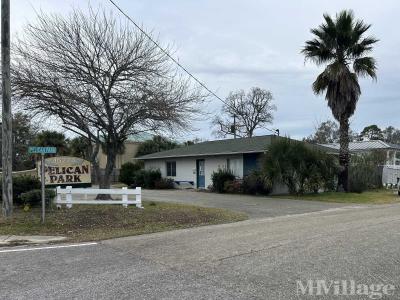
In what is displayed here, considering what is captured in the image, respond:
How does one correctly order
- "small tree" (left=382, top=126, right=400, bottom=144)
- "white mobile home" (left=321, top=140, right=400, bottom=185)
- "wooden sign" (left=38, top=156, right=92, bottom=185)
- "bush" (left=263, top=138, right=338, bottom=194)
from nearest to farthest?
"wooden sign" (left=38, top=156, right=92, bottom=185) < "bush" (left=263, top=138, right=338, bottom=194) < "white mobile home" (left=321, top=140, right=400, bottom=185) < "small tree" (left=382, top=126, right=400, bottom=144)

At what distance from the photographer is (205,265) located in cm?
773

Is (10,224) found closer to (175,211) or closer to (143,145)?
(175,211)

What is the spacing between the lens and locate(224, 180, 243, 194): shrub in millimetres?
27344

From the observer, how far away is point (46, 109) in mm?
17203

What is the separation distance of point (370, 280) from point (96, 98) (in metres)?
13.1

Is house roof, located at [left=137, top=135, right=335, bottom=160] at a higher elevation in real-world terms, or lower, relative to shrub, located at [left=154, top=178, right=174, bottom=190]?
higher

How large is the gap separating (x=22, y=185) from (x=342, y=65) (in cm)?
1848

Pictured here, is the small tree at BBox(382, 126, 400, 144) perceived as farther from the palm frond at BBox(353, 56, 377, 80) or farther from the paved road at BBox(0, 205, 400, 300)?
the paved road at BBox(0, 205, 400, 300)

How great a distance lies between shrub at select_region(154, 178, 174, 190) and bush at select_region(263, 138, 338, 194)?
10788 millimetres

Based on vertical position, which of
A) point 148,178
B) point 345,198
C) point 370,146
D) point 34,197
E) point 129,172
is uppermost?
point 370,146

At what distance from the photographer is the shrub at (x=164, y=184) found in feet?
112

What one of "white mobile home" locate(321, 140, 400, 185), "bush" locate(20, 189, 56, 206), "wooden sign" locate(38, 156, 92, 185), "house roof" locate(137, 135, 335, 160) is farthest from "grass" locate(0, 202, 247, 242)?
"white mobile home" locate(321, 140, 400, 185)

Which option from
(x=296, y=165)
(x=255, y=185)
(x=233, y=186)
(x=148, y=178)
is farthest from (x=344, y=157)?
(x=148, y=178)

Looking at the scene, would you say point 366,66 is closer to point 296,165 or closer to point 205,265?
point 296,165
